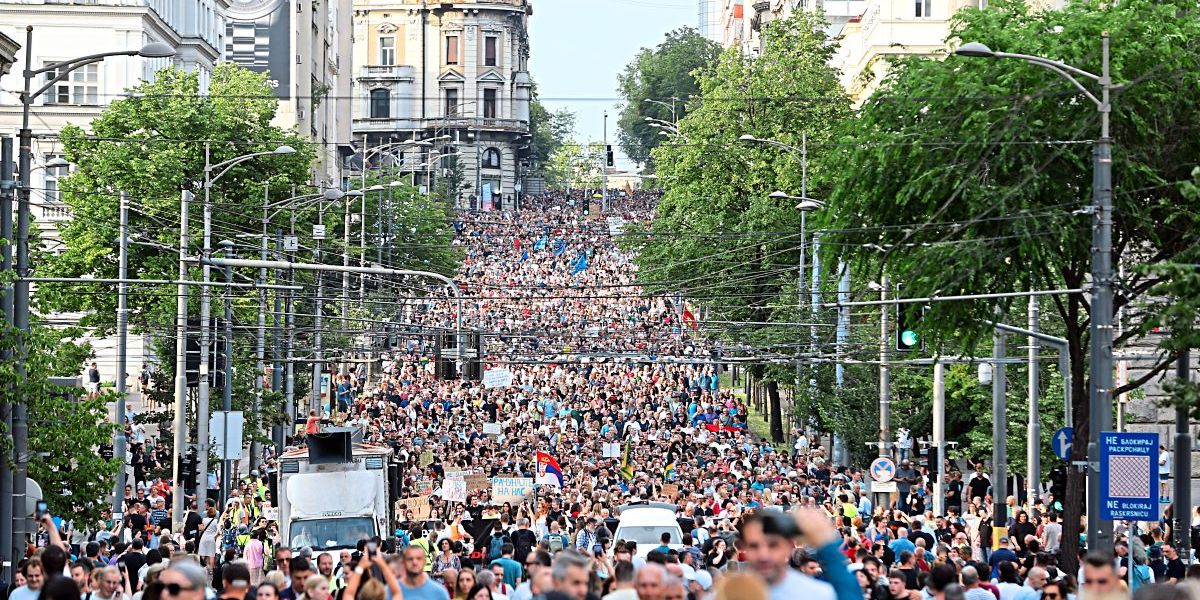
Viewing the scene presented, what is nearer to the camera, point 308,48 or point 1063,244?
point 1063,244

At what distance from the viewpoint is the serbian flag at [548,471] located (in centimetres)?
4512

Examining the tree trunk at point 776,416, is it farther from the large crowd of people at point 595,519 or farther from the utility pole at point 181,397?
the utility pole at point 181,397

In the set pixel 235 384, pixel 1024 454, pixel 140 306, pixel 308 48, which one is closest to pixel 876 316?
pixel 1024 454

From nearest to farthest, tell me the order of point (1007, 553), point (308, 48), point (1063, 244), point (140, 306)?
1. point (1007, 553)
2. point (1063, 244)
3. point (140, 306)
4. point (308, 48)

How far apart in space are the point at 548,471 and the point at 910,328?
44.2 ft

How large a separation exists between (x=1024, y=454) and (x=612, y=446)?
10122 mm

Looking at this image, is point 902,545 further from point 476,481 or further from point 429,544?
point 476,481

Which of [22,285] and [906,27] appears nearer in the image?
[22,285]

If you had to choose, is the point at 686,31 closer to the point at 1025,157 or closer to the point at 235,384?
the point at 235,384

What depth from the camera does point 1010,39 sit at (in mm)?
32719

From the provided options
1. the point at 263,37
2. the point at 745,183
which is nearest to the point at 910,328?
the point at 745,183

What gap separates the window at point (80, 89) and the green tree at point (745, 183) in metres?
19.2

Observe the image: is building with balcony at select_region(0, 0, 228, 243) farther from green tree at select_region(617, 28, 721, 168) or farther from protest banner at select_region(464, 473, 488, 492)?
green tree at select_region(617, 28, 721, 168)

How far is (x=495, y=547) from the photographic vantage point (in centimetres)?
2841
